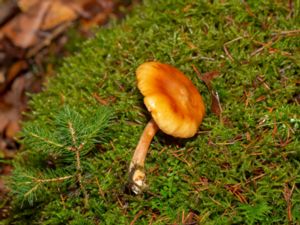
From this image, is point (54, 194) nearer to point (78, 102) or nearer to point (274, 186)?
point (78, 102)

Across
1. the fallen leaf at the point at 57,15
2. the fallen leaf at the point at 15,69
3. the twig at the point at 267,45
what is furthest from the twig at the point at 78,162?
the fallen leaf at the point at 57,15

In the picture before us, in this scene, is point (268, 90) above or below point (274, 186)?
above

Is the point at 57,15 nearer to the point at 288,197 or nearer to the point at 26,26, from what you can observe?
the point at 26,26

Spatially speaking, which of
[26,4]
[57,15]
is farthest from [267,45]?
[26,4]

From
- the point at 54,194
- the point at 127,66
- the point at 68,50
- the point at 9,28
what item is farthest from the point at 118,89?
the point at 9,28

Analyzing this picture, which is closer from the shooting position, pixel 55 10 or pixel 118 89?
pixel 118 89

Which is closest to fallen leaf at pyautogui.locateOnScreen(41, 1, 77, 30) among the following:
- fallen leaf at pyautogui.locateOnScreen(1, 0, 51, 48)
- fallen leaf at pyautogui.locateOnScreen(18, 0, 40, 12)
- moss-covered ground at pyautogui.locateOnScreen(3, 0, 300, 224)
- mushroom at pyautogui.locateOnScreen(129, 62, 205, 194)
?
fallen leaf at pyautogui.locateOnScreen(1, 0, 51, 48)
